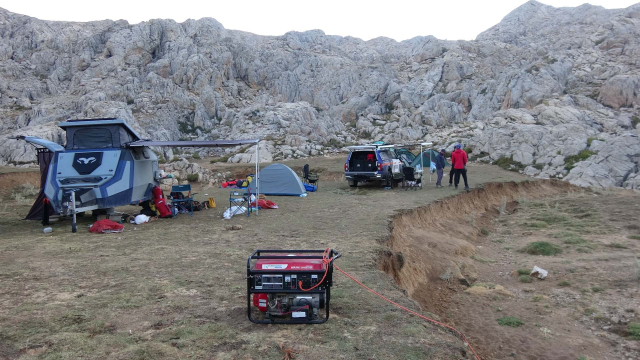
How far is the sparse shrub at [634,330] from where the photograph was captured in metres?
6.89

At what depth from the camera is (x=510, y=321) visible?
25.2 feet

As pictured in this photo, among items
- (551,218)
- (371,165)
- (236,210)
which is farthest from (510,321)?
(371,165)

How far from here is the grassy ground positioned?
4.32 metres

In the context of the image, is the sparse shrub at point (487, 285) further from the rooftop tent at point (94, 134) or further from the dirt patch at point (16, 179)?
the dirt patch at point (16, 179)

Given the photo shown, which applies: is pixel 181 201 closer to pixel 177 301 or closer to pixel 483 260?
pixel 177 301

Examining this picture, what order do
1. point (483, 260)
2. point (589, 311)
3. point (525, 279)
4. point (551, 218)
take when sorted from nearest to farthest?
point (589, 311)
point (525, 279)
point (483, 260)
point (551, 218)

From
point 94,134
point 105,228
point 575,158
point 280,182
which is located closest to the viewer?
point 105,228

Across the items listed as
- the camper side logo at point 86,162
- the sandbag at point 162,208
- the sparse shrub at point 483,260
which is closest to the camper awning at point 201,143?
the camper side logo at point 86,162

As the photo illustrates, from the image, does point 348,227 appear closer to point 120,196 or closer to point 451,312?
point 451,312

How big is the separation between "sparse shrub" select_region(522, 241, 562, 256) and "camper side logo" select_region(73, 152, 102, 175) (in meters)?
13.5

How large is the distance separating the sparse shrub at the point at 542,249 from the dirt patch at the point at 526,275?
0.14m

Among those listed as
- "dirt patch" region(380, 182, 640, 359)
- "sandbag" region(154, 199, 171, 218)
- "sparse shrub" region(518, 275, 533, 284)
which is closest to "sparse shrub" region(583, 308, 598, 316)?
"dirt patch" region(380, 182, 640, 359)

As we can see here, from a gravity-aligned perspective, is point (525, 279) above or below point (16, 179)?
below

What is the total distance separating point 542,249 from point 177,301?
441 inches
